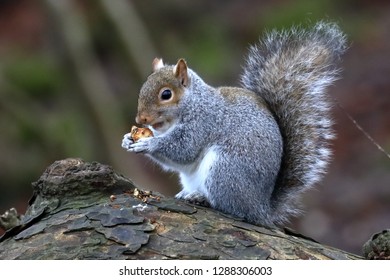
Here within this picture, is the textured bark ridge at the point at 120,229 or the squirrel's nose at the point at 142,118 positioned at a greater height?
the squirrel's nose at the point at 142,118

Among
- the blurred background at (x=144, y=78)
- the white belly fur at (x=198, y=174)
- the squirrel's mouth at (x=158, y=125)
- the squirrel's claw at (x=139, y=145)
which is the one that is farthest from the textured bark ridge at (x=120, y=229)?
the blurred background at (x=144, y=78)

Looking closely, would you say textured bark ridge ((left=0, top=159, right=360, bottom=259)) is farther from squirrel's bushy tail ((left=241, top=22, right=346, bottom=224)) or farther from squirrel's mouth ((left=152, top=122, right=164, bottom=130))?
squirrel's mouth ((left=152, top=122, right=164, bottom=130))

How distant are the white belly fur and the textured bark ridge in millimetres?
247

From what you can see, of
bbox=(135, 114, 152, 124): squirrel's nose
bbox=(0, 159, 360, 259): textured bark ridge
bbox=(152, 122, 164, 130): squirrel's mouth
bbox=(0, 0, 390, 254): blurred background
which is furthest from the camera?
bbox=(0, 0, 390, 254): blurred background

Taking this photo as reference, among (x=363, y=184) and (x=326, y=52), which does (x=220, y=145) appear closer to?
(x=326, y=52)

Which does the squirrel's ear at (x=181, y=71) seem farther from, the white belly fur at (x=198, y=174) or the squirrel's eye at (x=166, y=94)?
the white belly fur at (x=198, y=174)

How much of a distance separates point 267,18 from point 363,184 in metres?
3.01

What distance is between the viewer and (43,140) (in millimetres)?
6090

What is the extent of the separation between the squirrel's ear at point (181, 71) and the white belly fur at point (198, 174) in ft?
1.05

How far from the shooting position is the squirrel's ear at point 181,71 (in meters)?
3.52

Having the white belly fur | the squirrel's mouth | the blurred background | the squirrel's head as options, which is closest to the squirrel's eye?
the squirrel's head

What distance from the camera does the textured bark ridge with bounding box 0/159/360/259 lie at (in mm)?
2848

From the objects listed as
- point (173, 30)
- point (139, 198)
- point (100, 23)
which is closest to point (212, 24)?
point (173, 30)
